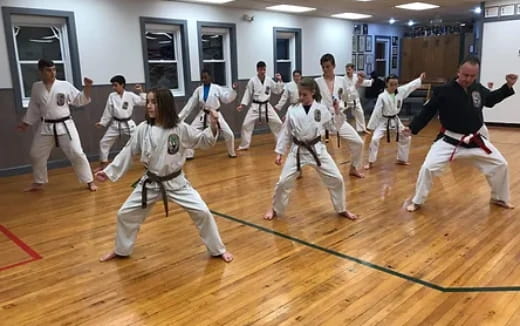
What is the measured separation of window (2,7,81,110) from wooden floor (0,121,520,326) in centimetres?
200

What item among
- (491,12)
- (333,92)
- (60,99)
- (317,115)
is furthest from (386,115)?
(491,12)

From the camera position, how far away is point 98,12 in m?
6.24

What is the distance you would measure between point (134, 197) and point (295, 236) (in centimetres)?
121

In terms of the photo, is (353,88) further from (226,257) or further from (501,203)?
(226,257)

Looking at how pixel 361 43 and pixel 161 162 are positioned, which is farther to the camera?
pixel 361 43

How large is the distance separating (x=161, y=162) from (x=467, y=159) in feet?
8.32

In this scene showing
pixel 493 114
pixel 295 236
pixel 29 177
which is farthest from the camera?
pixel 493 114

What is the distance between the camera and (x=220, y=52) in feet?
26.7

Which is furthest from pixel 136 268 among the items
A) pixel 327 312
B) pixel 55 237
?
pixel 327 312

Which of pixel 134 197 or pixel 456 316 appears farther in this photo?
pixel 134 197

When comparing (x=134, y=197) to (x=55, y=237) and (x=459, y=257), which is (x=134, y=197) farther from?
(x=459, y=257)

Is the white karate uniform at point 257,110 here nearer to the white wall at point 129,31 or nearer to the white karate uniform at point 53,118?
the white wall at point 129,31

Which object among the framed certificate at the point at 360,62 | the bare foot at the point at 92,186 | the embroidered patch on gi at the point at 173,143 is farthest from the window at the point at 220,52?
the embroidered patch on gi at the point at 173,143

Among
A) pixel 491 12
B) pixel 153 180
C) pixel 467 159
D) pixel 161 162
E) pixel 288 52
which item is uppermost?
pixel 491 12
